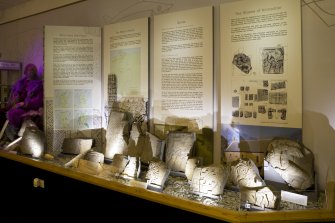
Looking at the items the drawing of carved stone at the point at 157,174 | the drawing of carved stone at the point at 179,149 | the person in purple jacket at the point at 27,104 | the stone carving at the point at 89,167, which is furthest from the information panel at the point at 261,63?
the person in purple jacket at the point at 27,104

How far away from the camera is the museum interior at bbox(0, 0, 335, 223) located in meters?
1.74

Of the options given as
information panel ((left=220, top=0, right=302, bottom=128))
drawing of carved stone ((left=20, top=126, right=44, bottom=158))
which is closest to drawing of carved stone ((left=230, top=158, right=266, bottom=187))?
information panel ((left=220, top=0, right=302, bottom=128))

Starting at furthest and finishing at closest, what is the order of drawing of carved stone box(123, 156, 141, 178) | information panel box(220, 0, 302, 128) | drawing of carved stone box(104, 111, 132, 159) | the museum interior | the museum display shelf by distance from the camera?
1. drawing of carved stone box(104, 111, 132, 159)
2. drawing of carved stone box(123, 156, 141, 178)
3. information panel box(220, 0, 302, 128)
4. the museum interior
5. the museum display shelf

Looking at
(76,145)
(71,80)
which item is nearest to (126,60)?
(71,80)

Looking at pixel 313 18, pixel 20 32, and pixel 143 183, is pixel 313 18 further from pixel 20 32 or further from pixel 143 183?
pixel 20 32

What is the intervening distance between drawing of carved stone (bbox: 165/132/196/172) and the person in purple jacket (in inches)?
64.3

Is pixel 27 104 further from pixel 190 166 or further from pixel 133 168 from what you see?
pixel 190 166

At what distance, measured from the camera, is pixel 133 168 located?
2.10 metres

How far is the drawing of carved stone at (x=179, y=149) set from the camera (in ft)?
7.01

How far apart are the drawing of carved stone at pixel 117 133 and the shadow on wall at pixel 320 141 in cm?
136

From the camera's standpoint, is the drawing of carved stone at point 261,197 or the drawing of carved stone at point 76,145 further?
the drawing of carved stone at point 76,145

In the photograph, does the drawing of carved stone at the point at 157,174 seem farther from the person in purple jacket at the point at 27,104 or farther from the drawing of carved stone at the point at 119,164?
the person in purple jacket at the point at 27,104

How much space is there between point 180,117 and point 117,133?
22.4 inches

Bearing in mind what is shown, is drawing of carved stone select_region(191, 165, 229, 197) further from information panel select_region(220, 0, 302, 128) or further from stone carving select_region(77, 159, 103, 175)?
stone carving select_region(77, 159, 103, 175)
